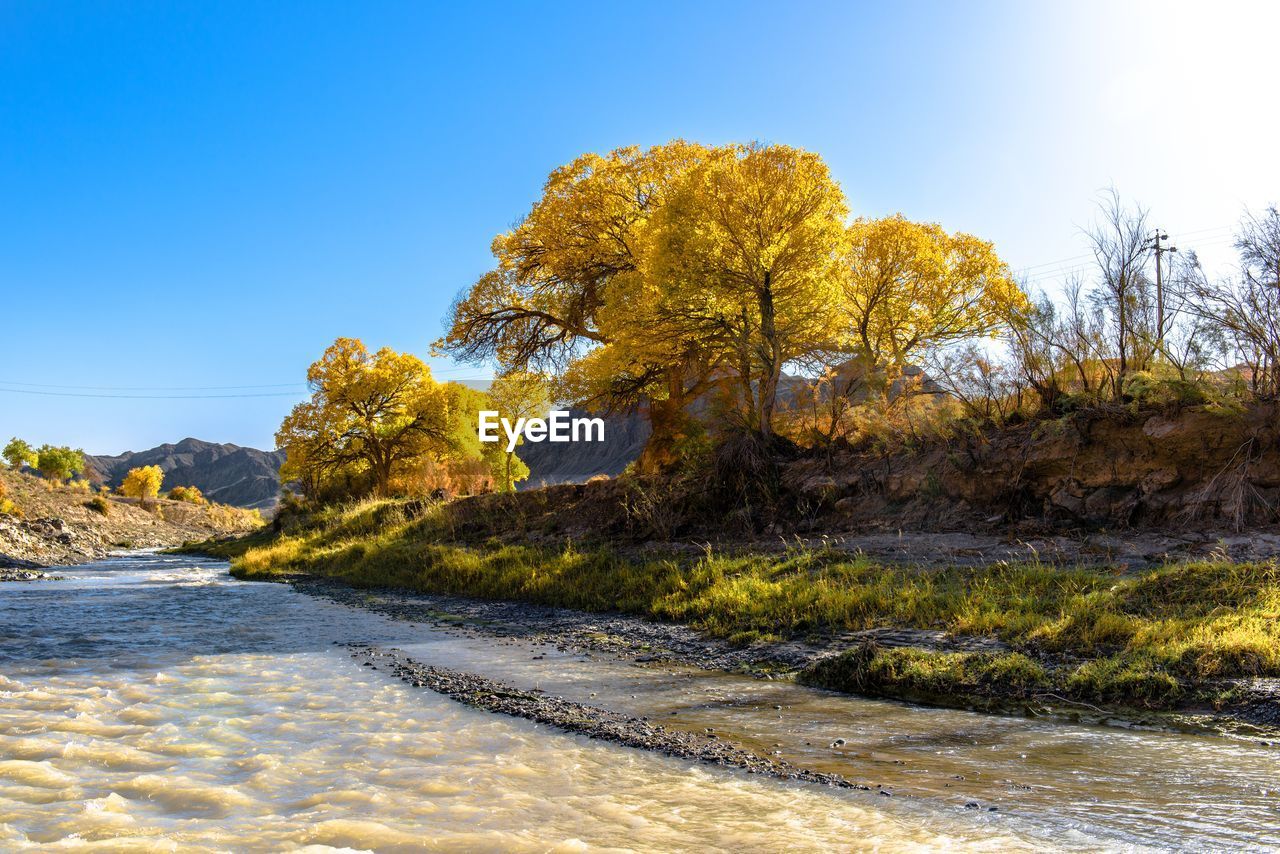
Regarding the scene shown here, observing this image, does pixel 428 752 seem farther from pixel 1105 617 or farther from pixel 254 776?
pixel 1105 617

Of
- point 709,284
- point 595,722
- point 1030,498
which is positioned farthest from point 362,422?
point 595,722

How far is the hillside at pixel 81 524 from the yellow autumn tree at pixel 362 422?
1023 cm

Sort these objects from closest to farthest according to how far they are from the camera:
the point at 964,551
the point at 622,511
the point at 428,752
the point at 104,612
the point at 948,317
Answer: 1. the point at 428,752
2. the point at 964,551
3. the point at 104,612
4. the point at 622,511
5. the point at 948,317

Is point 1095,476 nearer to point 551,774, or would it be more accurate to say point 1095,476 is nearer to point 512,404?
point 551,774

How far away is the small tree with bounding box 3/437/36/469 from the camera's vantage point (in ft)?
281

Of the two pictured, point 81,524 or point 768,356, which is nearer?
point 768,356

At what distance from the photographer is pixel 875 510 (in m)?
15.5

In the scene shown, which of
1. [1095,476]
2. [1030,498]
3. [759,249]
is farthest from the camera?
[759,249]

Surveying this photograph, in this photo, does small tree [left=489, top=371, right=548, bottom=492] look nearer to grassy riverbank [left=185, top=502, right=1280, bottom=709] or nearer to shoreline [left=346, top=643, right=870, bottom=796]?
grassy riverbank [left=185, top=502, right=1280, bottom=709]

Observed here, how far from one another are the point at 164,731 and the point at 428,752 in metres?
2.19

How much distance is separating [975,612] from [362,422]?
36534 millimetres

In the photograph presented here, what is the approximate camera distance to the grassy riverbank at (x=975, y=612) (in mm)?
7055

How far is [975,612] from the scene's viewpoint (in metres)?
9.21

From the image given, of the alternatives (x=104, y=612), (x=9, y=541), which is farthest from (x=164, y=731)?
(x=9, y=541)
